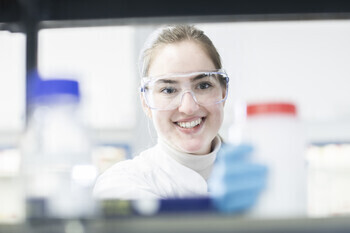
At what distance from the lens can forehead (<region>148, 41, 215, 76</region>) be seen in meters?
0.89

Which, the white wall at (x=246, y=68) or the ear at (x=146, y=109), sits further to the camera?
the ear at (x=146, y=109)

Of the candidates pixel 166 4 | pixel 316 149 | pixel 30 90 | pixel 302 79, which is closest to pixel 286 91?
pixel 302 79

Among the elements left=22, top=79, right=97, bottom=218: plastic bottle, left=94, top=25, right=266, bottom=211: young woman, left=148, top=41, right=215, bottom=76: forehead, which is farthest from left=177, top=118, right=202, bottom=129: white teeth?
left=22, top=79, right=97, bottom=218: plastic bottle

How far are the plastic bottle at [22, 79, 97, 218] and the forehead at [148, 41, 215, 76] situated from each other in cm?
34

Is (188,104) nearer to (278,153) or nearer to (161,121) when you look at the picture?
(161,121)

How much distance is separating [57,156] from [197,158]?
1.23 ft

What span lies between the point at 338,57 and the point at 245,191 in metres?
0.50

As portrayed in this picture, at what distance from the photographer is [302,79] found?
0.89 m

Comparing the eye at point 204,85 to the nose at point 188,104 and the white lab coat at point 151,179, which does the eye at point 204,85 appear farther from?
the white lab coat at point 151,179

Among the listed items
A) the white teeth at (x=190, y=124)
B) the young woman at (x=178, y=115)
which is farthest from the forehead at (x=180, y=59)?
the white teeth at (x=190, y=124)

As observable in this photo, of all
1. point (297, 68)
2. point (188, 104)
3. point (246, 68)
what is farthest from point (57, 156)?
point (297, 68)

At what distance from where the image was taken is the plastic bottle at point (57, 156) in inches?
23.1

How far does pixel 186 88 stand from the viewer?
32.9 inches

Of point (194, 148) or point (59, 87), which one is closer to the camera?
point (59, 87)
